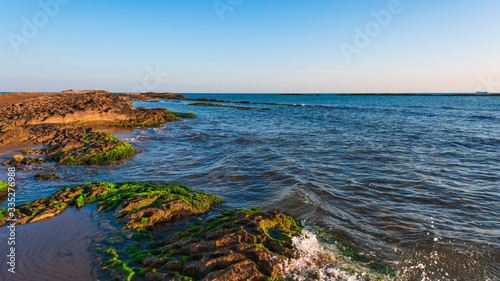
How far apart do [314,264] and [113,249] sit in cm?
432

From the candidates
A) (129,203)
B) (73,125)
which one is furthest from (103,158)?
(73,125)

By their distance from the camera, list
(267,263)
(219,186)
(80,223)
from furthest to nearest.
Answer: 1. (219,186)
2. (80,223)
3. (267,263)

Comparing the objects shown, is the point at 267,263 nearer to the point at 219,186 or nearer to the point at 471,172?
the point at 219,186

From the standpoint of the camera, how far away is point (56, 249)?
5.13 meters

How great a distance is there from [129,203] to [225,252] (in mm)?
3949

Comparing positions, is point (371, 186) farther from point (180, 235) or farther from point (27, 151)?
point (27, 151)

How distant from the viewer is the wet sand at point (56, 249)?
14.5ft

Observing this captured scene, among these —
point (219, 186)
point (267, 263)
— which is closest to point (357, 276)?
point (267, 263)

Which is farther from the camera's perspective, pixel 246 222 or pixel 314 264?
pixel 246 222

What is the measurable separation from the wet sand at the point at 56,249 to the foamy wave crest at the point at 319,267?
12.3 feet

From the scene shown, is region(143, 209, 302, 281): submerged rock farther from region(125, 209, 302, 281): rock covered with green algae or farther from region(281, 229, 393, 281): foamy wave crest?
region(281, 229, 393, 281): foamy wave crest

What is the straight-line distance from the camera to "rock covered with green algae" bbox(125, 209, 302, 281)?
423cm

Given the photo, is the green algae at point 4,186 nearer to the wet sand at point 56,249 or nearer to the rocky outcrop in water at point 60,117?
the wet sand at point 56,249

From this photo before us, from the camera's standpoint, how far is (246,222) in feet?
19.4
